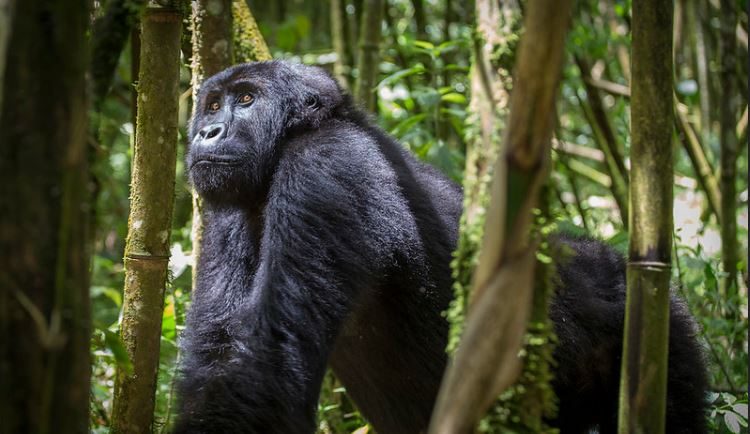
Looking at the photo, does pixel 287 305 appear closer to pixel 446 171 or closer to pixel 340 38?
pixel 446 171

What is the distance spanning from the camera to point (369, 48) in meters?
5.35

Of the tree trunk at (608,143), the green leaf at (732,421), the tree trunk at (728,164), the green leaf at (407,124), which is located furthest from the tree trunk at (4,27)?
the tree trunk at (608,143)

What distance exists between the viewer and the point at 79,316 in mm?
1693

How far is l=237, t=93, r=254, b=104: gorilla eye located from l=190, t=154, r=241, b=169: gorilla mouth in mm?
392

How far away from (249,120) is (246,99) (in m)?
0.16

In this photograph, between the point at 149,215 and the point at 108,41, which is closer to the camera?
the point at 149,215

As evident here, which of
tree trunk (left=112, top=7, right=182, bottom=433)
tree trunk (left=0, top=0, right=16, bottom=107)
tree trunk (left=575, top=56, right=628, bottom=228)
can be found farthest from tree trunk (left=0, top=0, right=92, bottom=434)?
tree trunk (left=575, top=56, right=628, bottom=228)

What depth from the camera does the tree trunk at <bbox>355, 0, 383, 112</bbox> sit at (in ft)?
17.3

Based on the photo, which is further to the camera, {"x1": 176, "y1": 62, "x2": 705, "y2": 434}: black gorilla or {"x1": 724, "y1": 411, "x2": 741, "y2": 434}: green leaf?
{"x1": 724, "y1": 411, "x2": 741, "y2": 434}: green leaf

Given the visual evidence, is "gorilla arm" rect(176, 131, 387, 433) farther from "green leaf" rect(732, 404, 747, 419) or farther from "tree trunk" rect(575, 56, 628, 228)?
"tree trunk" rect(575, 56, 628, 228)

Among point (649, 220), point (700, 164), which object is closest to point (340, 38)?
point (700, 164)

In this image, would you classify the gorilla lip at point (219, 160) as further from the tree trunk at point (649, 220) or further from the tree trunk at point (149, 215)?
the tree trunk at point (649, 220)

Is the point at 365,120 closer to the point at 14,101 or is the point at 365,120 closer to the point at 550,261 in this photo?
the point at 550,261

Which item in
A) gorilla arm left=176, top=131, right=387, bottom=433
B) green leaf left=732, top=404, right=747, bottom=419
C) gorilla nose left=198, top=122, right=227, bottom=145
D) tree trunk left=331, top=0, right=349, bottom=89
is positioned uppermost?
tree trunk left=331, top=0, right=349, bottom=89
